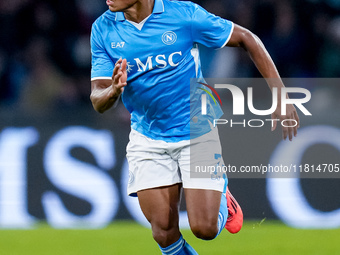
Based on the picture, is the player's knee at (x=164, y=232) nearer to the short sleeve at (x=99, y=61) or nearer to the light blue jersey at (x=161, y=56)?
the light blue jersey at (x=161, y=56)

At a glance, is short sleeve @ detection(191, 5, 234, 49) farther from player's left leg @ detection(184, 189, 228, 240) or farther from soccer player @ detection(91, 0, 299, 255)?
player's left leg @ detection(184, 189, 228, 240)

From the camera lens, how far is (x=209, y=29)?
470 cm

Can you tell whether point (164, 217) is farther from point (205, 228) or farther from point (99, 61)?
point (99, 61)

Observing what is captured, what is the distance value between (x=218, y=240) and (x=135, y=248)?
30.4 inches

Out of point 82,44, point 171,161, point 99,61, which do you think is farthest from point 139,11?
point 82,44

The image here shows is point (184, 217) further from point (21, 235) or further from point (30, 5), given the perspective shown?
point (30, 5)

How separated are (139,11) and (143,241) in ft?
7.72

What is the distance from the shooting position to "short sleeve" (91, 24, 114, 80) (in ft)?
15.3

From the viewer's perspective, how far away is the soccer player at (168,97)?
465 centimetres

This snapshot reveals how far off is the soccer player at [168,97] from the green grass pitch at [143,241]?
121 centimetres

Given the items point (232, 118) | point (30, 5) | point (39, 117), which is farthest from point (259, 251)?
point (30, 5)

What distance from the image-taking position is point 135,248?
600 centimetres

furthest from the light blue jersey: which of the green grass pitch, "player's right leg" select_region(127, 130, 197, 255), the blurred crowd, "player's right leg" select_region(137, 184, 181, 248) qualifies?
the blurred crowd

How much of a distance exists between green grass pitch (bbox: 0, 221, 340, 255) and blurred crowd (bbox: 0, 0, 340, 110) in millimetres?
1725
